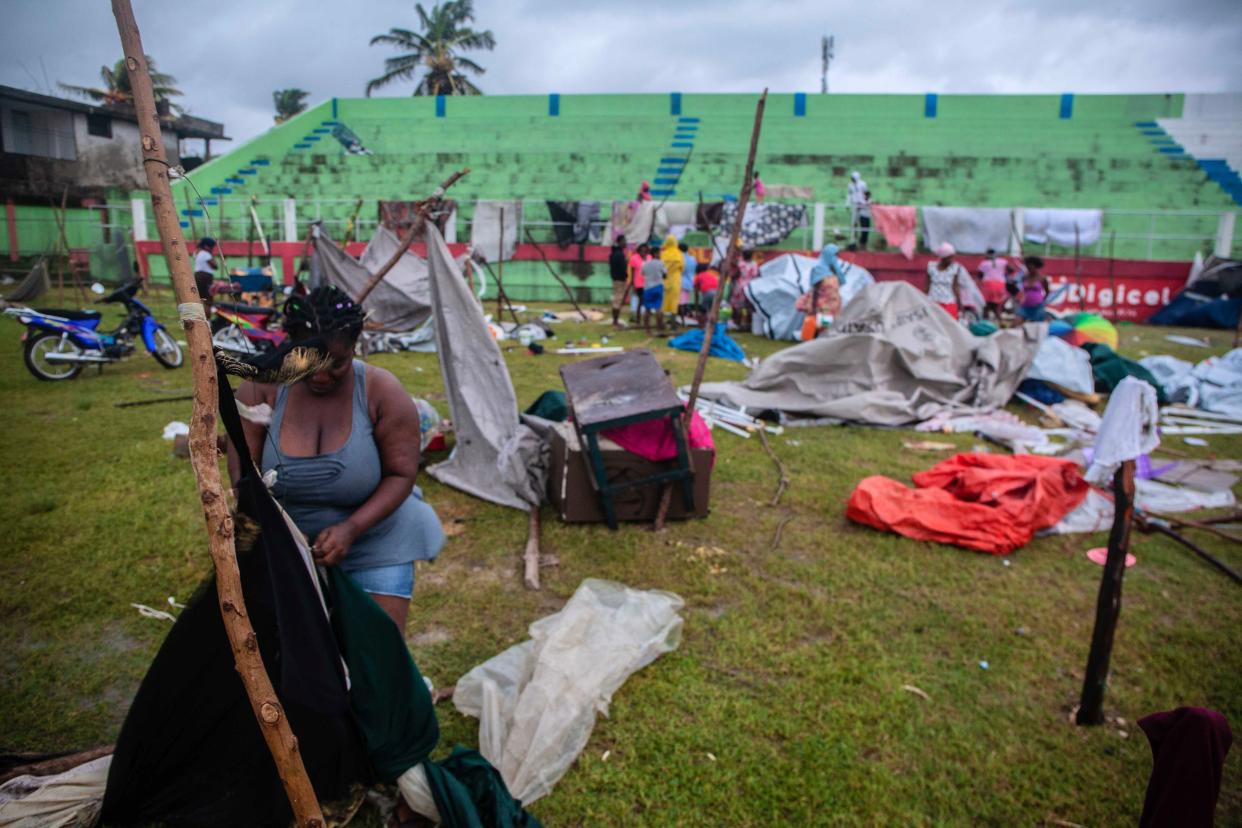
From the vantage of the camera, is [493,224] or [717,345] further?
[493,224]

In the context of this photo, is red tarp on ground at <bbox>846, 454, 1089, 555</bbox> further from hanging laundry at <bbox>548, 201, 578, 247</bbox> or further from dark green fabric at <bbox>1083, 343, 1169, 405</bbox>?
hanging laundry at <bbox>548, 201, 578, 247</bbox>

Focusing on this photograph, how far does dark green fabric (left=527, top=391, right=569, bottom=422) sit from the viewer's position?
5.74 m

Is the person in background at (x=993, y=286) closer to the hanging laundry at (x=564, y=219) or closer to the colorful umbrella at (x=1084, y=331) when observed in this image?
the colorful umbrella at (x=1084, y=331)

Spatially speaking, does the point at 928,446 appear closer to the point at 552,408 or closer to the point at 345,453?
the point at 552,408

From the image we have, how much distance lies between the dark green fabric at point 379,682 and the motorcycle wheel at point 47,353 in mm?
8448

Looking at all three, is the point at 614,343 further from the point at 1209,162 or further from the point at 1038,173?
the point at 1209,162

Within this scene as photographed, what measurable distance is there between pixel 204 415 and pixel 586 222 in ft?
58.8

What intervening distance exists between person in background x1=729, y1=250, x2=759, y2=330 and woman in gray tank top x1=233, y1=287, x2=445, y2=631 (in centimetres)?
1191

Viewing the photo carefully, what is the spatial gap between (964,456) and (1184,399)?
5.32m

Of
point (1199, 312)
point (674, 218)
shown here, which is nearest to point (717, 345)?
point (674, 218)

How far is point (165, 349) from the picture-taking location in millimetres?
9289

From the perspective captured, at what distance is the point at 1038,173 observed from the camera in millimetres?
21906

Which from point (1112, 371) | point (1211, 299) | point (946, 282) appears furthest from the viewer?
point (1211, 299)

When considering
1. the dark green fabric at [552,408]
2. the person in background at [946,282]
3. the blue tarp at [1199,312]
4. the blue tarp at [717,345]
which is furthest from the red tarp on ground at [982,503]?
the blue tarp at [1199,312]
